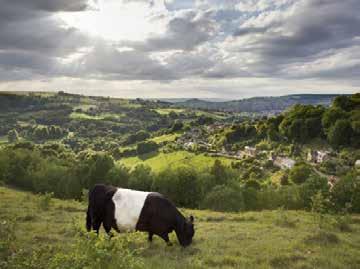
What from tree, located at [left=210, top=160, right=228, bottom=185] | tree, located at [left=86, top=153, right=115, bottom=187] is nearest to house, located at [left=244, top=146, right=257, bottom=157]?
tree, located at [left=210, top=160, right=228, bottom=185]

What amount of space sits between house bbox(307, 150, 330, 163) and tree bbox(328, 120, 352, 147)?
3949 millimetres

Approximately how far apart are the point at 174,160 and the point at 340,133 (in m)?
45.2

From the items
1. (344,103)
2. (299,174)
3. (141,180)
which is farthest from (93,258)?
(344,103)

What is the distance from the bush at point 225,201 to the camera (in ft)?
155

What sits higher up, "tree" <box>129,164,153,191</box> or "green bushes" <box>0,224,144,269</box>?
"green bushes" <box>0,224,144,269</box>

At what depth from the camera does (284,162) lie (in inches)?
2977

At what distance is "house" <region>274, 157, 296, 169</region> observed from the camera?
72656mm

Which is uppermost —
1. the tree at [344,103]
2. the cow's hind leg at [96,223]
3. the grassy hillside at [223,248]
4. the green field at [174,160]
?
the tree at [344,103]

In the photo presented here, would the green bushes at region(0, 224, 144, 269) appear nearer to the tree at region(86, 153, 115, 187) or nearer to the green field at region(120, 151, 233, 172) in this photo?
the tree at region(86, 153, 115, 187)

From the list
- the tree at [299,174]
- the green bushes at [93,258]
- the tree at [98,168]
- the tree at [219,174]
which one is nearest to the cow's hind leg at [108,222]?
the green bushes at [93,258]

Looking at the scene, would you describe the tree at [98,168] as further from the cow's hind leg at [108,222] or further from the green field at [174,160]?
the cow's hind leg at [108,222]

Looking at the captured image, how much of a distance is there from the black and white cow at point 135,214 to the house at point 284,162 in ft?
202

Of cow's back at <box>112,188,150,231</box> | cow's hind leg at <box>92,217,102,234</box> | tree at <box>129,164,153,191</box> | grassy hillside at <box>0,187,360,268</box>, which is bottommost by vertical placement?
tree at <box>129,164,153,191</box>

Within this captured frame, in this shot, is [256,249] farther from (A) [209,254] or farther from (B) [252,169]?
(B) [252,169]
